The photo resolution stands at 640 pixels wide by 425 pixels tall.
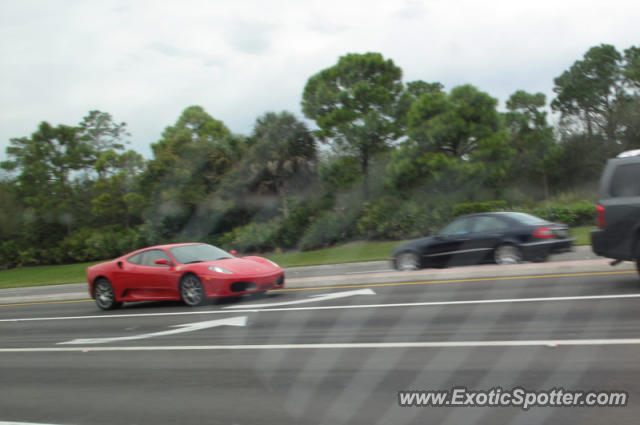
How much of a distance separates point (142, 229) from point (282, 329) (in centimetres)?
3775

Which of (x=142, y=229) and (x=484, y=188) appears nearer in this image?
(x=484, y=188)

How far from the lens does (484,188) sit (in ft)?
114

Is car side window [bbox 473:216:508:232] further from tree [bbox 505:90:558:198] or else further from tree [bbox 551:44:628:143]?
tree [bbox 551:44:628:143]

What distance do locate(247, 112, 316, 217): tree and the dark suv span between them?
3026 centimetres

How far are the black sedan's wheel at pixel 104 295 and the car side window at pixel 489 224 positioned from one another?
8.10 meters

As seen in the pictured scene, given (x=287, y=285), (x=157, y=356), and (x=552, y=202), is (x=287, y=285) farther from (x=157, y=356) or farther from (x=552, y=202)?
(x=552, y=202)

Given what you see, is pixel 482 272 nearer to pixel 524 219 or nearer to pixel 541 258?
pixel 541 258

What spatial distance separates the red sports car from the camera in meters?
11.2

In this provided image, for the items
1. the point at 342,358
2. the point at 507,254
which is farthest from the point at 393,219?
the point at 342,358

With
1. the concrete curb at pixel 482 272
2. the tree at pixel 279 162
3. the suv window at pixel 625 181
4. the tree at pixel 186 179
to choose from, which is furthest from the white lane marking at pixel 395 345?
the tree at pixel 186 179

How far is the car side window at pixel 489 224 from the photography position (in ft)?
44.9

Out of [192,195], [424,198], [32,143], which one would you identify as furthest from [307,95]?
[32,143]

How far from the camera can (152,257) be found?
12.4 metres

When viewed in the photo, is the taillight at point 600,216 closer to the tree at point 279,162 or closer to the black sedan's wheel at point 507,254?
the black sedan's wheel at point 507,254
